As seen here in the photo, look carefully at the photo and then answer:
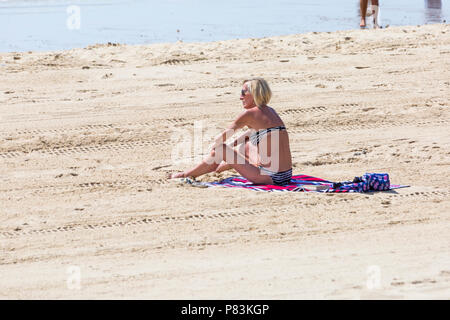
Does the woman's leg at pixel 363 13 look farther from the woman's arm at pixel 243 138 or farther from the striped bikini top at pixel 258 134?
the striped bikini top at pixel 258 134

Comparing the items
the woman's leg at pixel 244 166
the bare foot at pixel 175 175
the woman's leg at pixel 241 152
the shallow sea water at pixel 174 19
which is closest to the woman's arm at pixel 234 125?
the woman's leg at pixel 244 166

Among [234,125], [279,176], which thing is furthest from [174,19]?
[279,176]

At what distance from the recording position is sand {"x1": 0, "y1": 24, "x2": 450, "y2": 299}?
5.44 meters

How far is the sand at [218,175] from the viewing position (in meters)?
5.44

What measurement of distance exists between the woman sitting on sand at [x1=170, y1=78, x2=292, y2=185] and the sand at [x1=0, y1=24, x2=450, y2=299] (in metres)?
0.27

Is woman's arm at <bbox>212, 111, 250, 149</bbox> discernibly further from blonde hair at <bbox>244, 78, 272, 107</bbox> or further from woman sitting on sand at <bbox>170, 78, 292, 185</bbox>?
blonde hair at <bbox>244, 78, 272, 107</bbox>

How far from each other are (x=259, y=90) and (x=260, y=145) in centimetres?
50

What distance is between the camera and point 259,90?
24.1 ft

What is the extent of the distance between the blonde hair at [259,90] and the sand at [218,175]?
0.85 metres

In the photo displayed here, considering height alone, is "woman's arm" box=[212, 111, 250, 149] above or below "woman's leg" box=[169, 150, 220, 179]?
above

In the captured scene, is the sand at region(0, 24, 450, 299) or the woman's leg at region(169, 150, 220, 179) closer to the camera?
the sand at region(0, 24, 450, 299)

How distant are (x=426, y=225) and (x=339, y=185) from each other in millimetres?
1045

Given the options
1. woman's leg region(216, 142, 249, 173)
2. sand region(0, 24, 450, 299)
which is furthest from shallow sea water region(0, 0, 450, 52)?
woman's leg region(216, 142, 249, 173)

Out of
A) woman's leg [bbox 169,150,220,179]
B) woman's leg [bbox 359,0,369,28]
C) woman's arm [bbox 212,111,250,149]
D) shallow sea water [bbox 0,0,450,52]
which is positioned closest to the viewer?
woman's arm [bbox 212,111,250,149]
